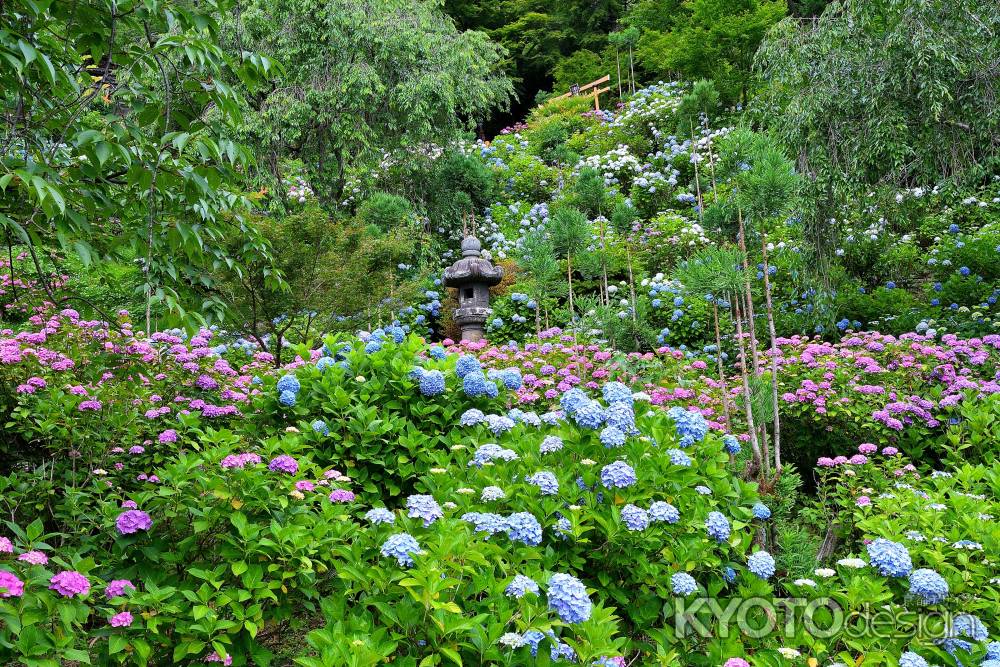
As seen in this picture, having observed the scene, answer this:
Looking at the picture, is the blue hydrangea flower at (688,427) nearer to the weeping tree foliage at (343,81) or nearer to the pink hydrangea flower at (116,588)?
the pink hydrangea flower at (116,588)

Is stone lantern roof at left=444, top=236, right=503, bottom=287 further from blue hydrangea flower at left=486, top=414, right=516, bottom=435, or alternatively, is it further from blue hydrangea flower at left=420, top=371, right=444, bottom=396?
blue hydrangea flower at left=486, top=414, right=516, bottom=435

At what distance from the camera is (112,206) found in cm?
210

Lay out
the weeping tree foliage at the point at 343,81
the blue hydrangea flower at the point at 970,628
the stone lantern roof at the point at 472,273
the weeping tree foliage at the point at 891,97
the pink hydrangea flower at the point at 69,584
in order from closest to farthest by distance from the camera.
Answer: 1. the pink hydrangea flower at the point at 69,584
2. the blue hydrangea flower at the point at 970,628
3. the weeping tree foliage at the point at 891,97
4. the stone lantern roof at the point at 472,273
5. the weeping tree foliage at the point at 343,81

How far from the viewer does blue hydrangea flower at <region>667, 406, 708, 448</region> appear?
7.92 ft

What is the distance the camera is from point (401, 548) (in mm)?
1691

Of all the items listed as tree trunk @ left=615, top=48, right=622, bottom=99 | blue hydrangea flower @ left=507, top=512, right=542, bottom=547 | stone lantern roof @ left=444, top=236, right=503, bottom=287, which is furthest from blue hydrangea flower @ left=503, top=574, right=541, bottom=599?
tree trunk @ left=615, top=48, right=622, bottom=99

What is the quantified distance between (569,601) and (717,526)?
2.30 feet

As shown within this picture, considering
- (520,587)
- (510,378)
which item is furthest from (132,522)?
(510,378)

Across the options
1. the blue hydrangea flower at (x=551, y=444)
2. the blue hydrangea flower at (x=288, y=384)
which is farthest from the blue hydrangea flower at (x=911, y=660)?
the blue hydrangea flower at (x=288, y=384)

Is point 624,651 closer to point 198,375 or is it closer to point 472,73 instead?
point 198,375

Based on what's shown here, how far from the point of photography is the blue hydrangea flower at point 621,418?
2.24 meters

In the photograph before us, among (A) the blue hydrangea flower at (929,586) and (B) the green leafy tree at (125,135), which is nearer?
(B) the green leafy tree at (125,135)

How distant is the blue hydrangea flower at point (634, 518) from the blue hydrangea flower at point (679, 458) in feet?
1.04

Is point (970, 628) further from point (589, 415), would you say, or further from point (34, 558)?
point (34, 558)
